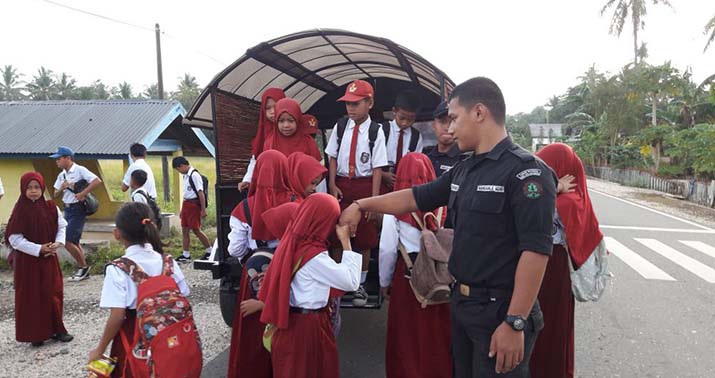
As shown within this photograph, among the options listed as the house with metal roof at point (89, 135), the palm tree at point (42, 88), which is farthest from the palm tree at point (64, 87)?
the house with metal roof at point (89, 135)

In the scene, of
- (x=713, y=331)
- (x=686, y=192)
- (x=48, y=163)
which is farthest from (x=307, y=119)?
(x=686, y=192)

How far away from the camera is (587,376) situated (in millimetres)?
3818

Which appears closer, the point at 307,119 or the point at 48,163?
the point at 307,119

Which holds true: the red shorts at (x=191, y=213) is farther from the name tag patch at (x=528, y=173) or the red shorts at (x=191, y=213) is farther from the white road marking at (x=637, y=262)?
the white road marking at (x=637, y=262)

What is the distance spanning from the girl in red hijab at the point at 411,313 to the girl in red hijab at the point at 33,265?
124 inches

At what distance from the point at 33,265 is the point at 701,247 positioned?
1040 centimetres

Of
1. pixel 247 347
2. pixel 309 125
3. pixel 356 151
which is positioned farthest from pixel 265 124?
pixel 247 347

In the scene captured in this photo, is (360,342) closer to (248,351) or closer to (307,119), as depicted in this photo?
(248,351)

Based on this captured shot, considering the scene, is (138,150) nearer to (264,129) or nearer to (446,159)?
(264,129)

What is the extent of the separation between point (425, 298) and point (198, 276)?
196 inches

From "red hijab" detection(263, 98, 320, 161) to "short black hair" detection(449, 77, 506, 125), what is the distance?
238 cm

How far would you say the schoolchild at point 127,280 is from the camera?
2416 mm

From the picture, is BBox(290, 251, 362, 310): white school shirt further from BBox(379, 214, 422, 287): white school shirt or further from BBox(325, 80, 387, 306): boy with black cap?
BBox(325, 80, 387, 306): boy with black cap

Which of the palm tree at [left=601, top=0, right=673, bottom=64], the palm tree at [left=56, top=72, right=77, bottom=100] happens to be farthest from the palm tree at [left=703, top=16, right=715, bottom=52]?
the palm tree at [left=56, top=72, right=77, bottom=100]
